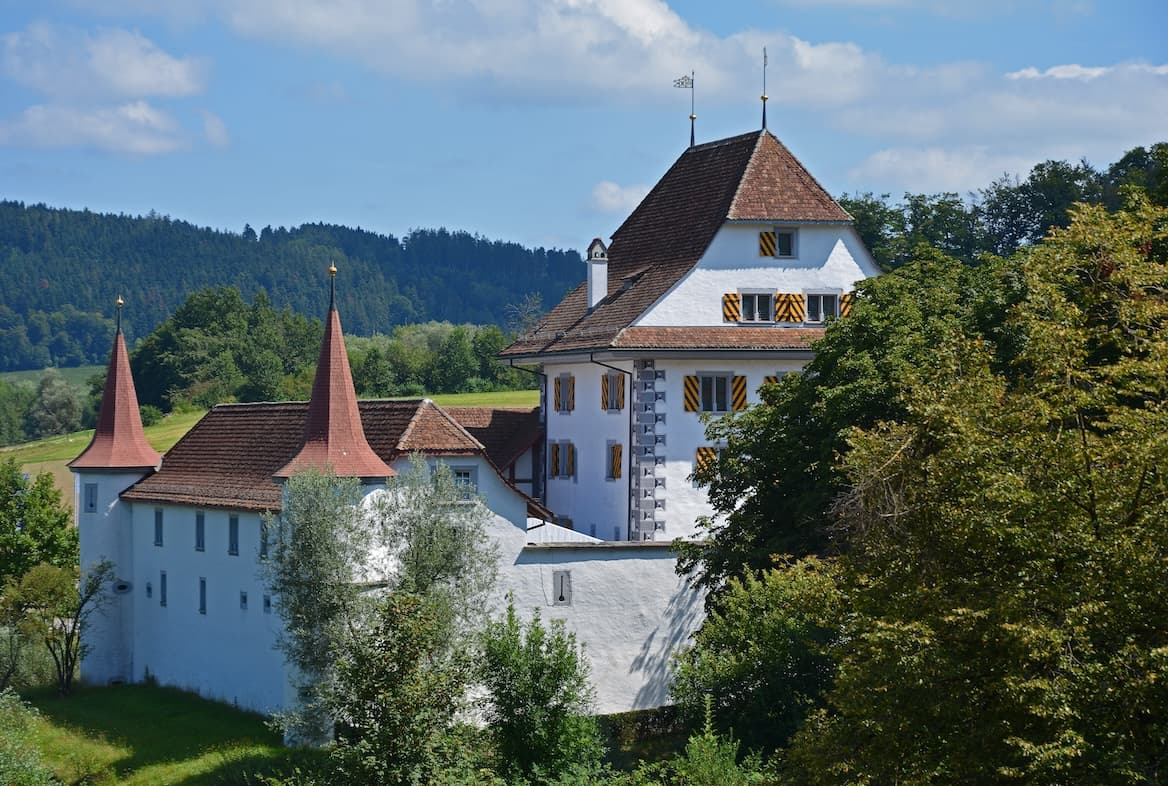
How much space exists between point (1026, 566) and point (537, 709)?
59.6 feet

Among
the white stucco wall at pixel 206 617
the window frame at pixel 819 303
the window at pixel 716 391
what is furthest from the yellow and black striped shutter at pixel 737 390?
the white stucco wall at pixel 206 617

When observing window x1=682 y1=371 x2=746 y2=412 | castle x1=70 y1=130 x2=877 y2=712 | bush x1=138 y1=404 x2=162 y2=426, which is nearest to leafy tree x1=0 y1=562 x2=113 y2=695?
castle x1=70 y1=130 x2=877 y2=712

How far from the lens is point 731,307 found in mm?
51219

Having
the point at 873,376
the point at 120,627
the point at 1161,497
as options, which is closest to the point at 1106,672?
the point at 1161,497

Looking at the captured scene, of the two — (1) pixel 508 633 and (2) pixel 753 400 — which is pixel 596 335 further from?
(1) pixel 508 633

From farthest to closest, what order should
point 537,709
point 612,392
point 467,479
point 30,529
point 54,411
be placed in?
point 54,411 → point 30,529 → point 612,392 → point 467,479 → point 537,709

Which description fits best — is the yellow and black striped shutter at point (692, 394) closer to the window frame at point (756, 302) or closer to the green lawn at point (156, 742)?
the window frame at point (756, 302)

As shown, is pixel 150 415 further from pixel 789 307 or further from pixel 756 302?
pixel 789 307

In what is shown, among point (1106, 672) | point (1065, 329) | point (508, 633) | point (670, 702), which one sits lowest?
point (670, 702)

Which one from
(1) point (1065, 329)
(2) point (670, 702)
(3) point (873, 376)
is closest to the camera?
(1) point (1065, 329)

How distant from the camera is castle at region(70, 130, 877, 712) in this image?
43750mm

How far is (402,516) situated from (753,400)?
1326 cm

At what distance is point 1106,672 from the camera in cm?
1797

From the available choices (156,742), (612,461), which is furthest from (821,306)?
(156,742)
